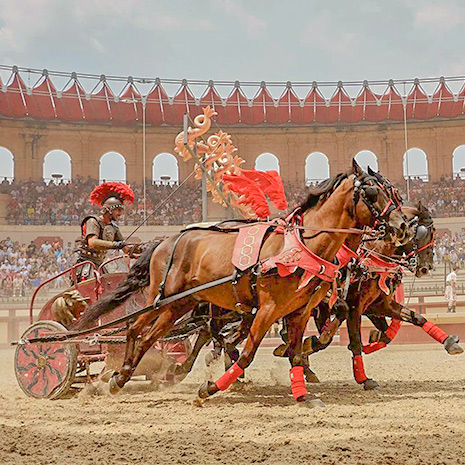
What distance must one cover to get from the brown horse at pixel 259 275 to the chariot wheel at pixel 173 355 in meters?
1.05

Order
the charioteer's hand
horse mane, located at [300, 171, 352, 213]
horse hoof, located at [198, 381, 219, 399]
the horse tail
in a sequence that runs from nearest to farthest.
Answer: horse hoof, located at [198, 381, 219, 399] < horse mane, located at [300, 171, 352, 213] < the horse tail < the charioteer's hand

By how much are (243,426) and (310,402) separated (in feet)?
3.22

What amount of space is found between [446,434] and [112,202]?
4.28 meters

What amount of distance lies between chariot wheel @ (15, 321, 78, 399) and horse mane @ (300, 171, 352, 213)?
2.76 metres

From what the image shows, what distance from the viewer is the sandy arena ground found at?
372 centimetres

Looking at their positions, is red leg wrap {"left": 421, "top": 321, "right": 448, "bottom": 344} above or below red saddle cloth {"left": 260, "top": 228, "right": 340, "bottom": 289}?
below

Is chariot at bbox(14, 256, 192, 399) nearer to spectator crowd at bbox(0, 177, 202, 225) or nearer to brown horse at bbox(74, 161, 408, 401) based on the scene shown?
brown horse at bbox(74, 161, 408, 401)

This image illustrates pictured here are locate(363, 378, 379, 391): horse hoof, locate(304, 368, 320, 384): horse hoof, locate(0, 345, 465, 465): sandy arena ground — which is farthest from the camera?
locate(304, 368, 320, 384): horse hoof

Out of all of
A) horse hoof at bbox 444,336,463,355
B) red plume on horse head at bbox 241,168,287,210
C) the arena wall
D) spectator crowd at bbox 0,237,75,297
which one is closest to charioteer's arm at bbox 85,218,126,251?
red plume on horse head at bbox 241,168,287,210

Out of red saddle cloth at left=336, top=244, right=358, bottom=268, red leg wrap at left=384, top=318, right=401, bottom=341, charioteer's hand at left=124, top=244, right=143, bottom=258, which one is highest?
charioteer's hand at left=124, top=244, right=143, bottom=258

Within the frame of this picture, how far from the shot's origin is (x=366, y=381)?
22.2 feet

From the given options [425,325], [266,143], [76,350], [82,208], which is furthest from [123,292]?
[266,143]

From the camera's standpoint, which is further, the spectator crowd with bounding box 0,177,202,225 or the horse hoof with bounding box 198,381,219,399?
the spectator crowd with bounding box 0,177,202,225

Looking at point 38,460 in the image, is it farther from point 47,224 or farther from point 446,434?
point 47,224
